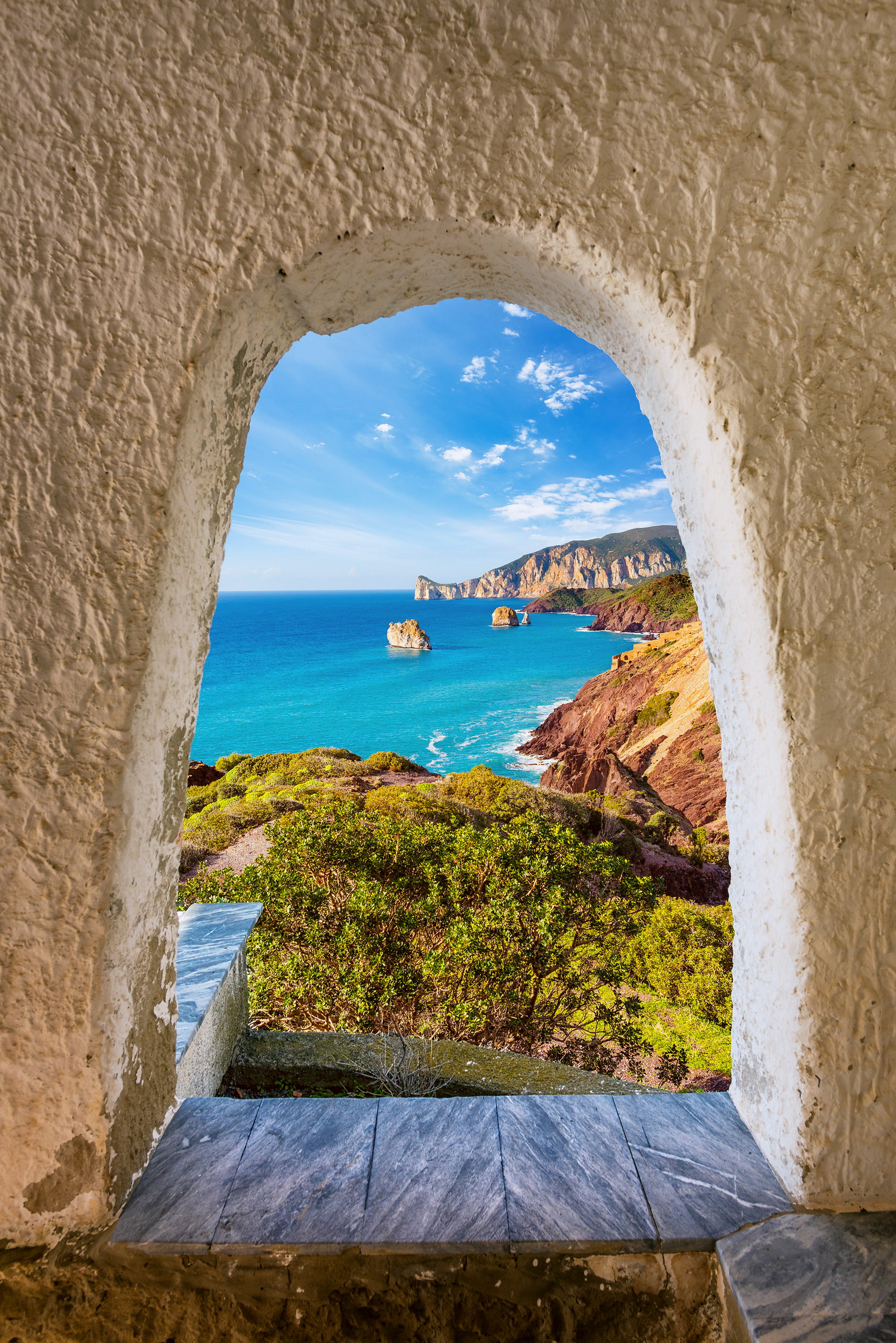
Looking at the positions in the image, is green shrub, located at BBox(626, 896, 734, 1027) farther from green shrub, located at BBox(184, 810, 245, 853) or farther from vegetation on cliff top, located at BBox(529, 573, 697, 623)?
vegetation on cliff top, located at BBox(529, 573, 697, 623)

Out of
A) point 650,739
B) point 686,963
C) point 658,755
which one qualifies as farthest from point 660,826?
point 650,739

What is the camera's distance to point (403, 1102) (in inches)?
61.8

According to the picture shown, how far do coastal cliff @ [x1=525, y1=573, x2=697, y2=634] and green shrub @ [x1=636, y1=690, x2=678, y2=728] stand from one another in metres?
9.17

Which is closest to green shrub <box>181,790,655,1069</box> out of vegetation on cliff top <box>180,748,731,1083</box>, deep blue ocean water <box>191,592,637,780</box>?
vegetation on cliff top <box>180,748,731,1083</box>

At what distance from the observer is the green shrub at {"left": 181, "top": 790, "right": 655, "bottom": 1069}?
10.6 feet

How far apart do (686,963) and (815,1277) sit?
368cm

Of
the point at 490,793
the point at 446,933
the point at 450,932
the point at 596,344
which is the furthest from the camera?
the point at 490,793

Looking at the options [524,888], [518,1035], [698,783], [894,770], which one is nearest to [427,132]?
[894,770]

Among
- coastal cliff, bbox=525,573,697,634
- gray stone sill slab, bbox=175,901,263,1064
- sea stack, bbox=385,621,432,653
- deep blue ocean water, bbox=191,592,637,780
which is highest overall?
coastal cliff, bbox=525,573,697,634

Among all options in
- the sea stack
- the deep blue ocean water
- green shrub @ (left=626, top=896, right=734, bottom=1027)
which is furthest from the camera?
the sea stack

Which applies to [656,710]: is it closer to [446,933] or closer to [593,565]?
[446,933]

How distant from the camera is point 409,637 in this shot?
63062 millimetres

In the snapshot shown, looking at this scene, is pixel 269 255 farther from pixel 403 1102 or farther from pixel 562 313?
pixel 403 1102

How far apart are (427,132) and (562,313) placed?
0.50 m
